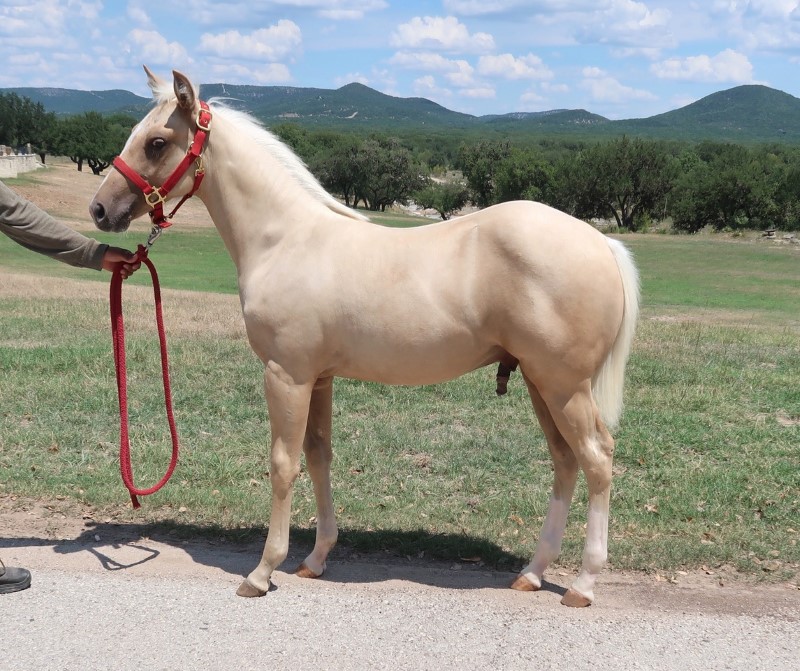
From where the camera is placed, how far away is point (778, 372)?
9078 millimetres

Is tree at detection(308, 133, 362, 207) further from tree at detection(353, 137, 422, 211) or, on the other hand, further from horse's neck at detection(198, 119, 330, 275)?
horse's neck at detection(198, 119, 330, 275)

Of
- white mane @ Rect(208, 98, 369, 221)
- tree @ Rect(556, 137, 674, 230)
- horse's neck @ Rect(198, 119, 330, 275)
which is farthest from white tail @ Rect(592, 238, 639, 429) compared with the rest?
tree @ Rect(556, 137, 674, 230)

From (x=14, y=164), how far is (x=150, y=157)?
6478 centimetres

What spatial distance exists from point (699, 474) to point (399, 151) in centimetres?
8791

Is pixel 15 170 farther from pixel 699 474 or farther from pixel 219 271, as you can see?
pixel 699 474

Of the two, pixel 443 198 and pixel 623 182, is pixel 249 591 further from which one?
pixel 443 198

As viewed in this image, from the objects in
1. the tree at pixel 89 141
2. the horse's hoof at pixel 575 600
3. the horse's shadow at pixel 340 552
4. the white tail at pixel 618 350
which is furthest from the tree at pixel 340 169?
the horse's hoof at pixel 575 600

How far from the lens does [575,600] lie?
4.33 metres

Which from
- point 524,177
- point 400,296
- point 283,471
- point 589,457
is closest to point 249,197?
point 400,296

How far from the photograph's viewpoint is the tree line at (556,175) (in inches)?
2564

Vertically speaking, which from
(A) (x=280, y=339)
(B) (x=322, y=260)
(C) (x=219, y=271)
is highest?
(B) (x=322, y=260)

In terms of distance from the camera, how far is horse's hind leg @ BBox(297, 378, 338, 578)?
4.84m

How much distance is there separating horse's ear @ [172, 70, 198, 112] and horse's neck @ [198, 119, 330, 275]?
0.22 m

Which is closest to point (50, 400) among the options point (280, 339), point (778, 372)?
point (280, 339)
